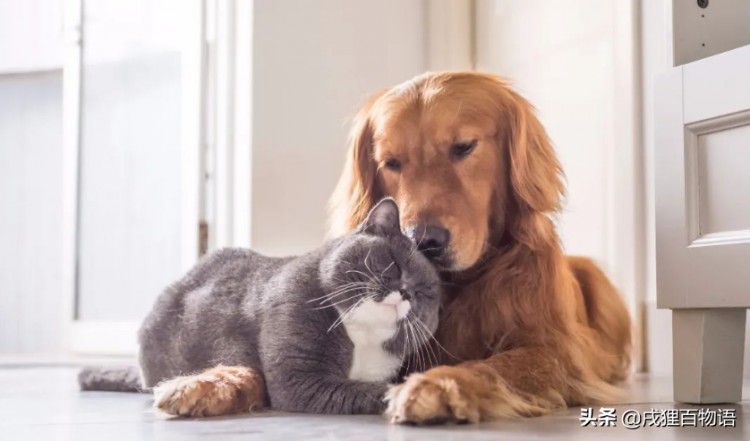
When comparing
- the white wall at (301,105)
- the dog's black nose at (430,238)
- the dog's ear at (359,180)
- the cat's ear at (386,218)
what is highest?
the white wall at (301,105)

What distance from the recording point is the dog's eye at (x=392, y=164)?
1473 millimetres

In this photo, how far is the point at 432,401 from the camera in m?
1.17

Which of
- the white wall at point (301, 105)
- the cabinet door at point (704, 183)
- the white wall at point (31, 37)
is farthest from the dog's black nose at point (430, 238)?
the white wall at point (31, 37)

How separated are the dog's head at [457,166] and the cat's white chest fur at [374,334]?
0.12 m

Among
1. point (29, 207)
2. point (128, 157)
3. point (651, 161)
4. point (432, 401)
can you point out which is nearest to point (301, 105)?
point (651, 161)

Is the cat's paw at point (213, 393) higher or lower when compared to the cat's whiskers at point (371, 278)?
lower

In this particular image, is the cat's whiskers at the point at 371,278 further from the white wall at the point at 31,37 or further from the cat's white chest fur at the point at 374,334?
the white wall at the point at 31,37

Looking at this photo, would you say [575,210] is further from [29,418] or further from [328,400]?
[29,418]

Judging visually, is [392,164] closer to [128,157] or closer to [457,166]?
[457,166]

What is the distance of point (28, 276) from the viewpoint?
452cm

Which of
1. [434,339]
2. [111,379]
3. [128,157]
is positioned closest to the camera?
[434,339]

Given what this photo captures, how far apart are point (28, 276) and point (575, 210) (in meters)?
3.07

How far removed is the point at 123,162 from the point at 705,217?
2408mm

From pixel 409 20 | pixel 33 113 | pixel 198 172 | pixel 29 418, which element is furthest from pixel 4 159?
pixel 29 418
